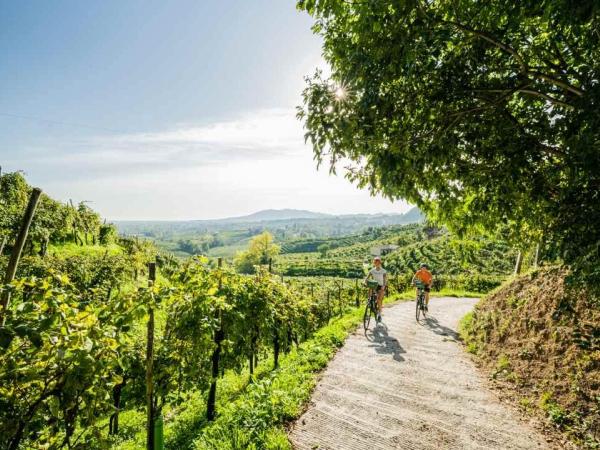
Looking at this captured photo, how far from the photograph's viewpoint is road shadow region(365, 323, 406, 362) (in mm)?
8781

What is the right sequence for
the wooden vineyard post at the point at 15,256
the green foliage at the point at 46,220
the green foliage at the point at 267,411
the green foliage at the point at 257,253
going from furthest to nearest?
the green foliage at the point at 257,253 < the green foliage at the point at 46,220 < the green foliage at the point at 267,411 < the wooden vineyard post at the point at 15,256

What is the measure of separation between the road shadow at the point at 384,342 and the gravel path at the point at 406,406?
0.05 metres

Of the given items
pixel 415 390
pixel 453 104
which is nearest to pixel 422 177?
pixel 453 104

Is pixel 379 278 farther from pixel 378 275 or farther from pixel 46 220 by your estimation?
pixel 46 220

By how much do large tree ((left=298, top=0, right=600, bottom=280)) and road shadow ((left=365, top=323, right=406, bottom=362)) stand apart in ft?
15.4

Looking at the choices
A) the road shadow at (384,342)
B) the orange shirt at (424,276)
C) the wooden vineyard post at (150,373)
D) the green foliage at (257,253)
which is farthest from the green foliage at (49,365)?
the green foliage at (257,253)

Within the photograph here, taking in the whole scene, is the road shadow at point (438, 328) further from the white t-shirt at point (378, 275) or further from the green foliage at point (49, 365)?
the green foliage at point (49, 365)

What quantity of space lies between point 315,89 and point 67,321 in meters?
4.28

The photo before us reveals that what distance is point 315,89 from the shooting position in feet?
16.4

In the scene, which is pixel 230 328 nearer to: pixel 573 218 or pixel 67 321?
pixel 67 321

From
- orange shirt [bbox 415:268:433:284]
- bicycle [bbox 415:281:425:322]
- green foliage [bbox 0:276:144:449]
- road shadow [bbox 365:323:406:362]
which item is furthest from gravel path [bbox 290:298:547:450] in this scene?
orange shirt [bbox 415:268:433:284]

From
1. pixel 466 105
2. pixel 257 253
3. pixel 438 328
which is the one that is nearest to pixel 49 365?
pixel 466 105

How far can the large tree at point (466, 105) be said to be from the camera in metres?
3.88

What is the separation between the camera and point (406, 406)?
19.6 ft
